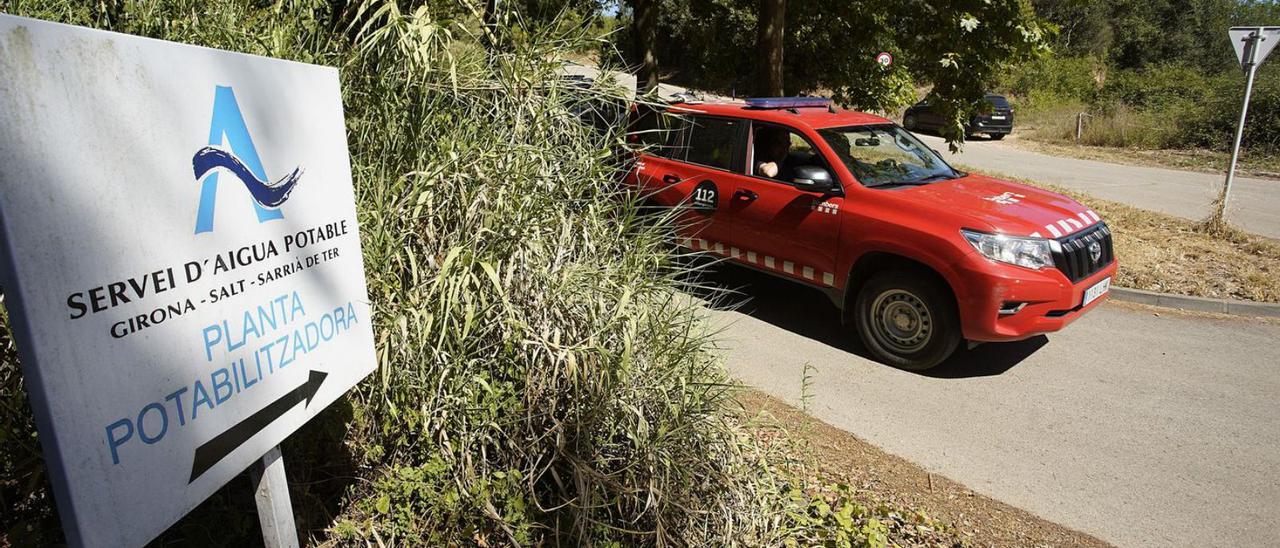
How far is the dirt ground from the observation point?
3465mm

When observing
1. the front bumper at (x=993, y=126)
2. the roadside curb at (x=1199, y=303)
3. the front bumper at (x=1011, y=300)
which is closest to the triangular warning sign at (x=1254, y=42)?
the roadside curb at (x=1199, y=303)

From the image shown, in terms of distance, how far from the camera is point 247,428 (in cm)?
196

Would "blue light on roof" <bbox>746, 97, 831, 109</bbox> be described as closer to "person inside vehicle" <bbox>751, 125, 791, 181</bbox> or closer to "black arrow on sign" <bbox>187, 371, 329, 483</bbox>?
"person inside vehicle" <bbox>751, 125, 791, 181</bbox>

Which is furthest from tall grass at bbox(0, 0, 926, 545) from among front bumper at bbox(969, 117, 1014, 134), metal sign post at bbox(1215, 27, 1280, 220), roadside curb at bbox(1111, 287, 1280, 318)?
A: front bumper at bbox(969, 117, 1014, 134)

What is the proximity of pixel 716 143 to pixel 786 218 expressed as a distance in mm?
1165

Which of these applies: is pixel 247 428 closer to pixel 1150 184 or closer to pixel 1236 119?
pixel 1150 184

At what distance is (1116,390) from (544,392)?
4.35 m

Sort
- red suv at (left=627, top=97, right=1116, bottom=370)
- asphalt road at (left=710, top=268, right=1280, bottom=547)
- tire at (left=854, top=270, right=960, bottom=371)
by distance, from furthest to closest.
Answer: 1. tire at (left=854, top=270, right=960, bottom=371)
2. red suv at (left=627, top=97, right=1116, bottom=370)
3. asphalt road at (left=710, top=268, right=1280, bottom=547)

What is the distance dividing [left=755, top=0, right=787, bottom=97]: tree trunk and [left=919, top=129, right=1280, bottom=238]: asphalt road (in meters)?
3.77

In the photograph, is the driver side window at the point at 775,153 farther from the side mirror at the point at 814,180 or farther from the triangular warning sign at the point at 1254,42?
the triangular warning sign at the point at 1254,42

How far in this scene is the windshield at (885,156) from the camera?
6101 millimetres

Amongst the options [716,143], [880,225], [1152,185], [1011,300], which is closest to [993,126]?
[1152,185]

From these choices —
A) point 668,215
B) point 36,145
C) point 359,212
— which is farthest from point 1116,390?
point 36,145

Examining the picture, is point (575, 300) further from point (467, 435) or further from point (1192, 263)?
point (1192, 263)
